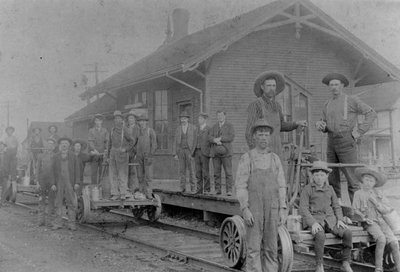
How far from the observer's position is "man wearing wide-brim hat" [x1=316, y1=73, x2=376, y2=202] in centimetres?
694

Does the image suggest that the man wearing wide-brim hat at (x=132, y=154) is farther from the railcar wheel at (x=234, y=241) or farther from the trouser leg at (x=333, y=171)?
the trouser leg at (x=333, y=171)

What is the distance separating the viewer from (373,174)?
6277 millimetres

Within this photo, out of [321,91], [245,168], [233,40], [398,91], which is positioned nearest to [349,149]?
[245,168]

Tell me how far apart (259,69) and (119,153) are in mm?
7028

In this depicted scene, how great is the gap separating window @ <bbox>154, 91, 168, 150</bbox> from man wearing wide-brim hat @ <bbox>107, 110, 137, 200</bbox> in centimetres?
709

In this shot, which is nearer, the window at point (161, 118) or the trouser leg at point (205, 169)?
the trouser leg at point (205, 169)

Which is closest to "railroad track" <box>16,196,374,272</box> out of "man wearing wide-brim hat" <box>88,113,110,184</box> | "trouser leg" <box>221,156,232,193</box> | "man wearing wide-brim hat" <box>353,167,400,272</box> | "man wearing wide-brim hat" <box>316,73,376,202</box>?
"man wearing wide-brim hat" <box>353,167,400,272</box>

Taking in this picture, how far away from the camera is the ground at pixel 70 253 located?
7129mm

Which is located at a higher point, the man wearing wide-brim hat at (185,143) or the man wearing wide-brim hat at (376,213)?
the man wearing wide-brim hat at (185,143)

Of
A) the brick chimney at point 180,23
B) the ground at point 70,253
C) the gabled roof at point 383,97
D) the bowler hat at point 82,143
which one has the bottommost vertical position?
the ground at point 70,253

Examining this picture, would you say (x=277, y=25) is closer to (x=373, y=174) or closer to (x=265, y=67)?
(x=265, y=67)

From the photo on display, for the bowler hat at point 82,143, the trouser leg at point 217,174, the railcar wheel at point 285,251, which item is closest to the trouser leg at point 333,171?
the railcar wheel at point 285,251

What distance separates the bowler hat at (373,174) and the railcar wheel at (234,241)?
1.59m

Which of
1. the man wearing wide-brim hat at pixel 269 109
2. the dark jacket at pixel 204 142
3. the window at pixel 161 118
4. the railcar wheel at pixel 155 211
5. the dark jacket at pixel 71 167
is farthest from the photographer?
the window at pixel 161 118
